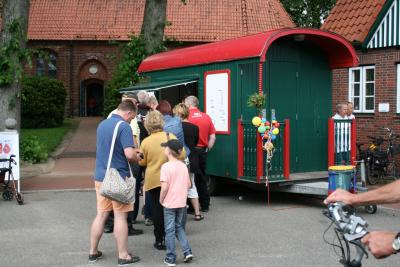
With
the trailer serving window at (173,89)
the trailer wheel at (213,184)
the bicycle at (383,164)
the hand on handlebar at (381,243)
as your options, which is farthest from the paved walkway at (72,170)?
the hand on handlebar at (381,243)

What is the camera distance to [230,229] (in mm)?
8742

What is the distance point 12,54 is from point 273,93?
604 centimetres

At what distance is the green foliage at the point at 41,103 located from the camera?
1128 inches

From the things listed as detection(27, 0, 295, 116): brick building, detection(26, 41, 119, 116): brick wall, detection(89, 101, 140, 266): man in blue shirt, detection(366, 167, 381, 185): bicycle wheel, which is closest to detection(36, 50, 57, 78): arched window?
detection(27, 0, 295, 116): brick building

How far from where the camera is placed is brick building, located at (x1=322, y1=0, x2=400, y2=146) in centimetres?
1483

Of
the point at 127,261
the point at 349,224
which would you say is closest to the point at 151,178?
the point at 127,261

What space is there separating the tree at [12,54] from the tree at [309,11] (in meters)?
28.2

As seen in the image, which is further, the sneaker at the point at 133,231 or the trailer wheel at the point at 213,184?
the trailer wheel at the point at 213,184

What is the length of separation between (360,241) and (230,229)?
19.4 ft

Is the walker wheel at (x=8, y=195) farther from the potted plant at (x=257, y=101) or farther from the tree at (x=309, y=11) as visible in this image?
the tree at (x=309, y=11)

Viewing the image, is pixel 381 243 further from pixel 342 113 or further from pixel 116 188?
pixel 342 113

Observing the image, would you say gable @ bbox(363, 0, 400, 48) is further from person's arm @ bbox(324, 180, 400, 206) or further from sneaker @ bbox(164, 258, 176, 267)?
person's arm @ bbox(324, 180, 400, 206)

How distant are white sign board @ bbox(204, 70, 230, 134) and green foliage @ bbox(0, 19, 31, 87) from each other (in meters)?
4.35

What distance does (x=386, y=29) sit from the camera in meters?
15.1
